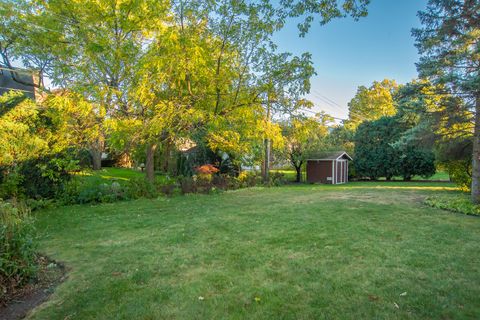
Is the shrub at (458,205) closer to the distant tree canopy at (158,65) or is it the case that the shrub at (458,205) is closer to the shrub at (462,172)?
the shrub at (462,172)

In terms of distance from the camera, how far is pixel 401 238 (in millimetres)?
4953

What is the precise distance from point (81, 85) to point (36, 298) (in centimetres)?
679

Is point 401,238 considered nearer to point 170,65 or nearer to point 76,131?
point 170,65

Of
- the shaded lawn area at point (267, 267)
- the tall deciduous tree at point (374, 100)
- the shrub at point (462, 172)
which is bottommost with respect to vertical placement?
the shaded lawn area at point (267, 267)

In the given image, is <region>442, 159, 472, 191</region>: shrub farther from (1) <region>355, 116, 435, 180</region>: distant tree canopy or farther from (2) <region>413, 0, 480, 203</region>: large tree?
(1) <region>355, 116, 435, 180</region>: distant tree canopy

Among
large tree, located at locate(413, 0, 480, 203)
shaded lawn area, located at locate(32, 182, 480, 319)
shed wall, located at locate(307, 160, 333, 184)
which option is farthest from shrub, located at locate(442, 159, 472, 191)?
shed wall, located at locate(307, 160, 333, 184)

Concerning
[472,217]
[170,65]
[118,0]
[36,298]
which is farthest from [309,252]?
[118,0]

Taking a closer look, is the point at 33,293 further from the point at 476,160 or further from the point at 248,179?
the point at 248,179

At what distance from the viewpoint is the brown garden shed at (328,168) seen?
2002cm

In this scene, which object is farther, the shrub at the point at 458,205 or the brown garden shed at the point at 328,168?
the brown garden shed at the point at 328,168

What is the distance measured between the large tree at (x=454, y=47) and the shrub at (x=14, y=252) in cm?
888

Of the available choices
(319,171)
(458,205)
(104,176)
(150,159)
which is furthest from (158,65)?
(319,171)

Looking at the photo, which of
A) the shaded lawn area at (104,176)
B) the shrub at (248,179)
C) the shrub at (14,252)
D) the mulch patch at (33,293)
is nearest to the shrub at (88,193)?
the shaded lawn area at (104,176)

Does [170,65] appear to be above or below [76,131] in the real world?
above
